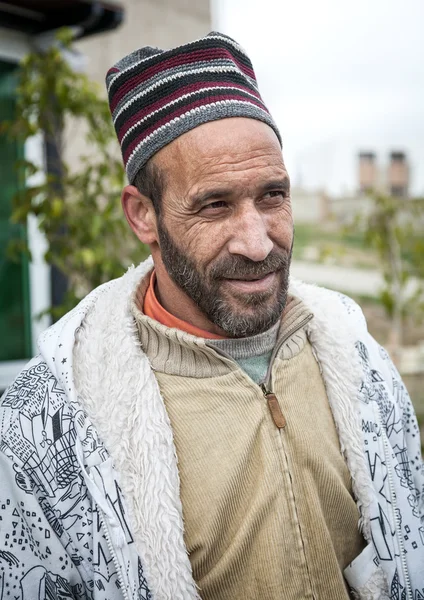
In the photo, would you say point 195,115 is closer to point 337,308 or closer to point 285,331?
point 285,331

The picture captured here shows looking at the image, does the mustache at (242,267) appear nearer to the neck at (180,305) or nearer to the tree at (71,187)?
the neck at (180,305)

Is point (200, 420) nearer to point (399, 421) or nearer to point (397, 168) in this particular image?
point (399, 421)

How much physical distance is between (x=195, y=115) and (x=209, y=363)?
690mm

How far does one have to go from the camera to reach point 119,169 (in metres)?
3.30

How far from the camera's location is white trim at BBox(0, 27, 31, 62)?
3750 mm

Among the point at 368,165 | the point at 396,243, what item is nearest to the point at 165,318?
the point at 396,243

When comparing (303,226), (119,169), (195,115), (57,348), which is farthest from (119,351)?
(303,226)

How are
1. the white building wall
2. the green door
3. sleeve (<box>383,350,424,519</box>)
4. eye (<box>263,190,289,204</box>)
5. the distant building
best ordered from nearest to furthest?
eye (<box>263,190,289,204</box>) → sleeve (<box>383,350,424,519</box>) → the green door → the white building wall → the distant building

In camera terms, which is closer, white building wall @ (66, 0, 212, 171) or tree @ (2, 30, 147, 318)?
tree @ (2, 30, 147, 318)

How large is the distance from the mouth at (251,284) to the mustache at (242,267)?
0.01 m

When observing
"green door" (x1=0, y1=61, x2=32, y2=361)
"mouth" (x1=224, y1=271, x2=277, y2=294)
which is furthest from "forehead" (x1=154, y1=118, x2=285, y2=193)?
"green door" (x1=0, y1=61, x2=32, y2=361)

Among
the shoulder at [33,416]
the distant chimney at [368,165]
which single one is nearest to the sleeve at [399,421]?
the shoulder at [33,416]

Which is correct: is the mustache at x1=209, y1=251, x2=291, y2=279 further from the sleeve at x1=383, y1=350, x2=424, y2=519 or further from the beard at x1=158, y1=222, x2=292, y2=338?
the sleeve at x1=383, y1=350, x2=424, y2=519

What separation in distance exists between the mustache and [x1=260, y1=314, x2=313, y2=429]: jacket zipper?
0.23 m
